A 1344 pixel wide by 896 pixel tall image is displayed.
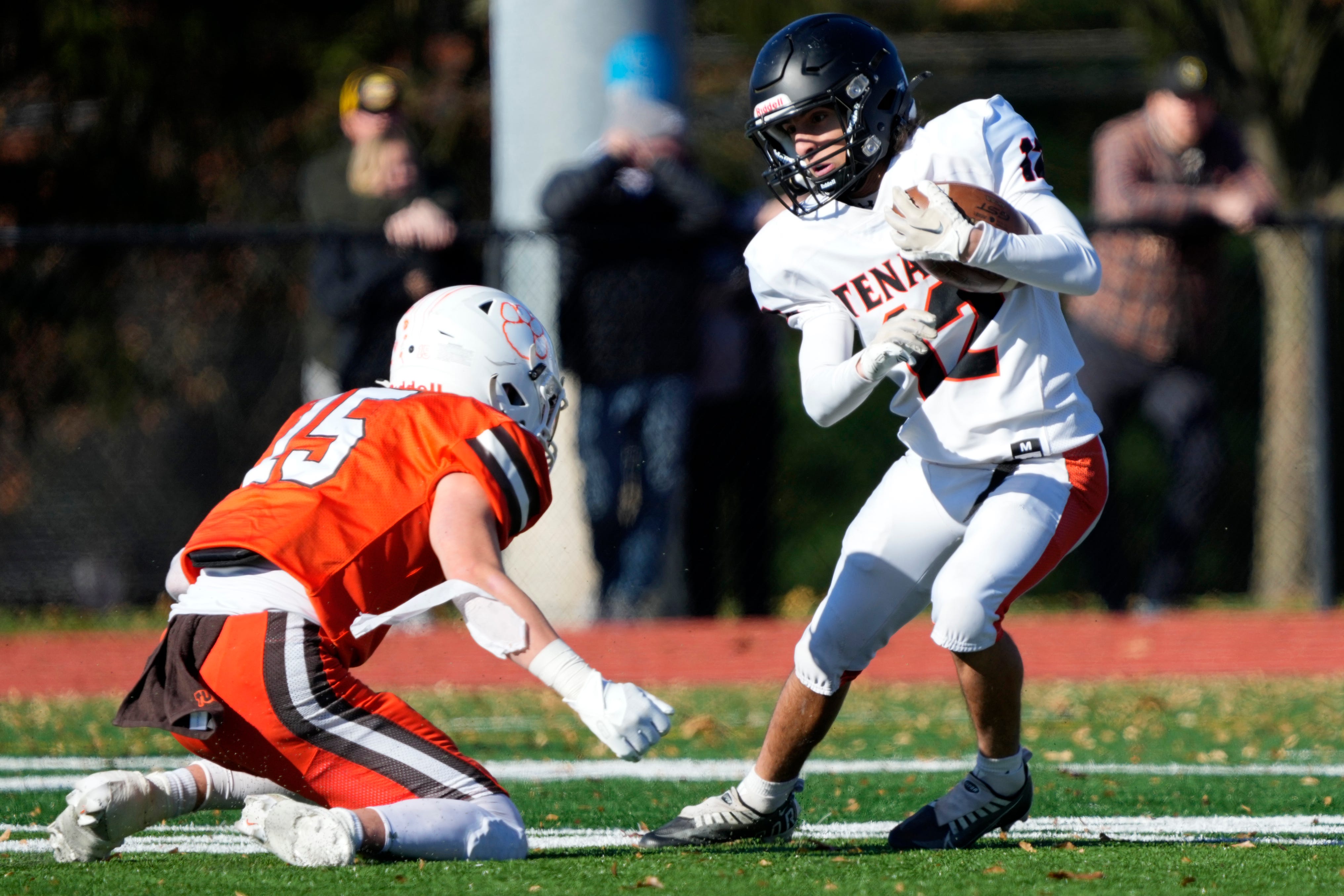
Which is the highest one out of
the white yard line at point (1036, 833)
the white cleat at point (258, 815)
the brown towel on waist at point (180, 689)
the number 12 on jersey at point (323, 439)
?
the number 12 on jersey at point (323, 439)

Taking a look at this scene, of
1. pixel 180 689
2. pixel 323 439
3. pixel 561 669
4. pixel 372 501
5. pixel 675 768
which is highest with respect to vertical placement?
pixel 323 439

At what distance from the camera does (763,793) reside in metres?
3.54

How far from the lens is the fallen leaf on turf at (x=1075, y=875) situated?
2.89 metres

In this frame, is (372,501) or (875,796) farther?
(875,796)

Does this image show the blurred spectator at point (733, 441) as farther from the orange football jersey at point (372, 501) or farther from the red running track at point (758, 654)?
the orange football jersey at point (372, 501)

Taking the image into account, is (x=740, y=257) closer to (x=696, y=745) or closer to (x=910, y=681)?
(x=910, y=681)

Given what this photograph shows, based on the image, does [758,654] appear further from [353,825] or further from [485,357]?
[353,825]

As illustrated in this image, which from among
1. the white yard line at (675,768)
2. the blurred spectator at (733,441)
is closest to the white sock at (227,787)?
the white yard line at (675,768)

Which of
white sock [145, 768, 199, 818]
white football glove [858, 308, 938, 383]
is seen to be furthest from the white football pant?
white sock [145, 768, 199, 818]

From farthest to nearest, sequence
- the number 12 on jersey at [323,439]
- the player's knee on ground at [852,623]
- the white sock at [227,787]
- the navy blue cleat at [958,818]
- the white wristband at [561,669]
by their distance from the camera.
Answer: the player's knee on ground at [852,623] < the navy blue cleat at [958,818] < the white sock at [227,787] < the number 12 on jersey at [323,439] < the white wristband at [561,669]

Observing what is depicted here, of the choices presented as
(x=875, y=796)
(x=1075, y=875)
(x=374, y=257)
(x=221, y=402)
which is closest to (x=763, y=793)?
(x=875, y=796)

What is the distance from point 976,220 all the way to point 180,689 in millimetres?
1744

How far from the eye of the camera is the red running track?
6812 mm

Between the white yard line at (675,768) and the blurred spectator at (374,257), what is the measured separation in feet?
9.09
